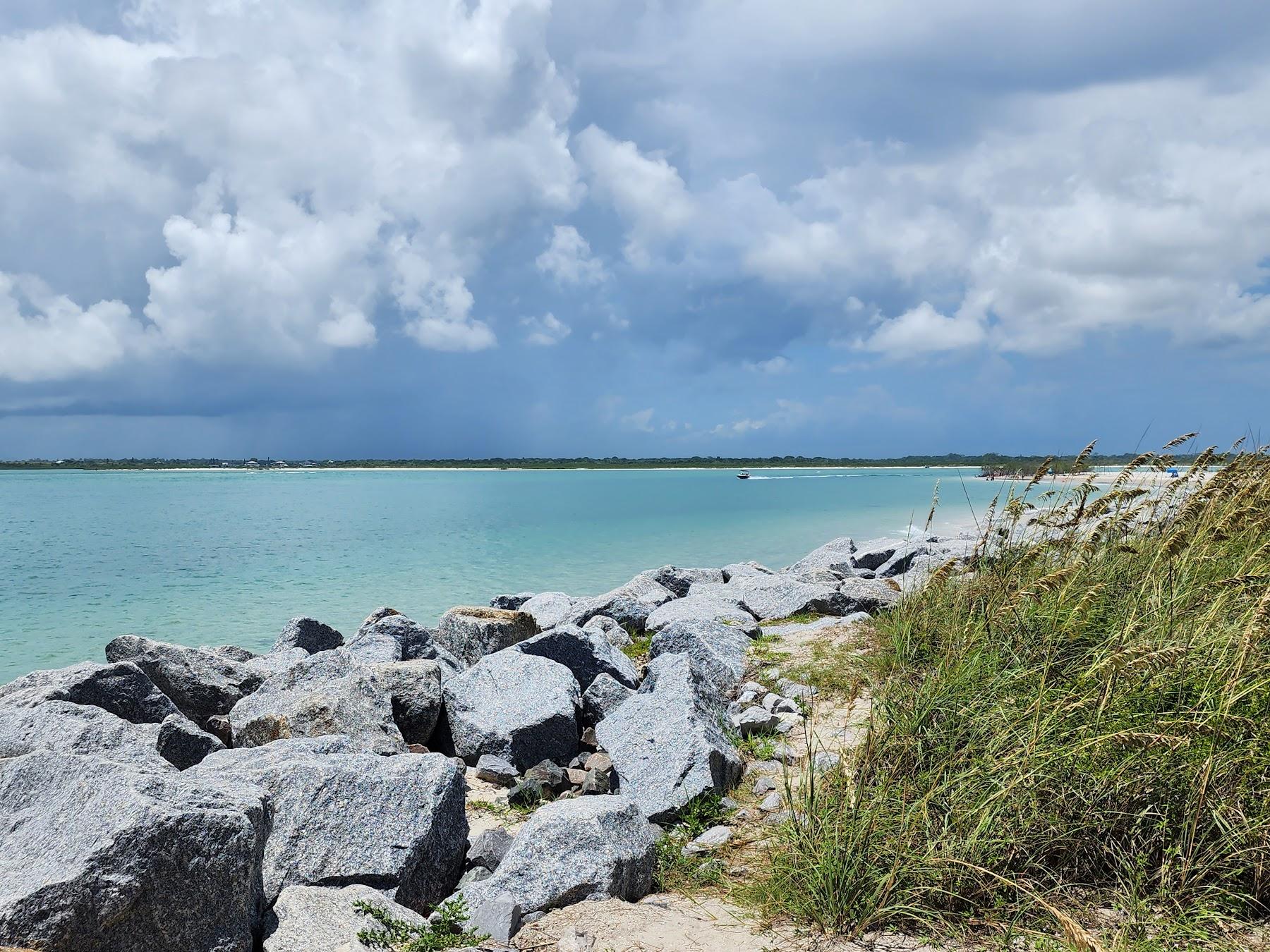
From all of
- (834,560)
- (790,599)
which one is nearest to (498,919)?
(790,599)

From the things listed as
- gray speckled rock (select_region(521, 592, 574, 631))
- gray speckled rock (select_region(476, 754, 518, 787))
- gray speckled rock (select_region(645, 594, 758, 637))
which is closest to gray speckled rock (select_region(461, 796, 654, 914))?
gray speckled rock (select_region(476, 754, 518, 787))

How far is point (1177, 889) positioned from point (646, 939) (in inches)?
95.5

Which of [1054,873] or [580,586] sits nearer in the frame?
[1054,873]

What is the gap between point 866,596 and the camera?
10.4 meters

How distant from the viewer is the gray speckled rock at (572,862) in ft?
14.0

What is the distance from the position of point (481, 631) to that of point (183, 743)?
→ 163 inches

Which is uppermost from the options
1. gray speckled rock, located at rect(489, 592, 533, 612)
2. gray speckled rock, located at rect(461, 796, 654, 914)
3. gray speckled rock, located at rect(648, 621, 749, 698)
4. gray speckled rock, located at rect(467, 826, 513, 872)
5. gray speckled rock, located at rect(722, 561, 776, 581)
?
gray speckled rock, located at rect(648, 621, 749, 698)

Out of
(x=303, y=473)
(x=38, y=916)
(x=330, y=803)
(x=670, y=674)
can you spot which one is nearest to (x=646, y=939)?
(x=330, y=803)

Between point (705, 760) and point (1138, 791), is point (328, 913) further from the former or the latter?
point (1138, 791)

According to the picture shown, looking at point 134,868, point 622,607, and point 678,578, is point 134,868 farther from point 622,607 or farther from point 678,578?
point 678,578

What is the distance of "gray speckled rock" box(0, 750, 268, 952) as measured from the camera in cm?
354

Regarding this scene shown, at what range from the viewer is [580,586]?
21516mm

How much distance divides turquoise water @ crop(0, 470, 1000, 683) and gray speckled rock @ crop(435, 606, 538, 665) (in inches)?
242

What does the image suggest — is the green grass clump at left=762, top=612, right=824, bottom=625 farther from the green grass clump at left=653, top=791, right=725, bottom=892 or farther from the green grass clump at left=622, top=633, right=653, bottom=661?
the green grass clump at left=653, top=791, right=725, bottom=892
